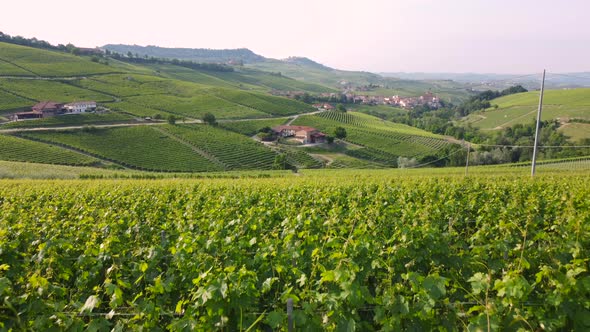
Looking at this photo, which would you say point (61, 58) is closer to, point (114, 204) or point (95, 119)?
point (95, 119)

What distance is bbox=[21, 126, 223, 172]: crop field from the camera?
2442 inches

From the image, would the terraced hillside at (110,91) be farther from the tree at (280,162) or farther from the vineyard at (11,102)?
the tree at (280,162)

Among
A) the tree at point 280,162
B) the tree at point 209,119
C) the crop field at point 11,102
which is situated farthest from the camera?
the tree at point 209,119

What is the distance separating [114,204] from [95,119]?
76233mm

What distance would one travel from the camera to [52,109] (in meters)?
78.2

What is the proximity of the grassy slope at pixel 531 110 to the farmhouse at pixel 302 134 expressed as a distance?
56415 millimetres

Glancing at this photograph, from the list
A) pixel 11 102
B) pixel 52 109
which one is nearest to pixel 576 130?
pixel 52 109

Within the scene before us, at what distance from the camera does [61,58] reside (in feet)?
405

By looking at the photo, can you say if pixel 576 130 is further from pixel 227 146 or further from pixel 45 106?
pixel 45 106

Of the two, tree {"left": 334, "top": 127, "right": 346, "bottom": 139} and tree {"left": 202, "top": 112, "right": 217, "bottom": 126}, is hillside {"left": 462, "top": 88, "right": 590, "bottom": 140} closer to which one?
tree {"left": 334, "top": 127, "right": 346, "bottom": 139}

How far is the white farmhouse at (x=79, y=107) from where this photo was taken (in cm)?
8106

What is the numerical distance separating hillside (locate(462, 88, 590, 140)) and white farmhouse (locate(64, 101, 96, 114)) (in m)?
111

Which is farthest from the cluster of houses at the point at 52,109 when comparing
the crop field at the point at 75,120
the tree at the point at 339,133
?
the tree at the point at 339,133

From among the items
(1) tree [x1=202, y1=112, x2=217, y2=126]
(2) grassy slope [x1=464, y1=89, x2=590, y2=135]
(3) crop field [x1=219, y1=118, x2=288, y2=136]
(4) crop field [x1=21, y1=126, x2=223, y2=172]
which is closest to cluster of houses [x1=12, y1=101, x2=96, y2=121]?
(4) crop field [x1=21, y1=126, x2=223, y2=172]
